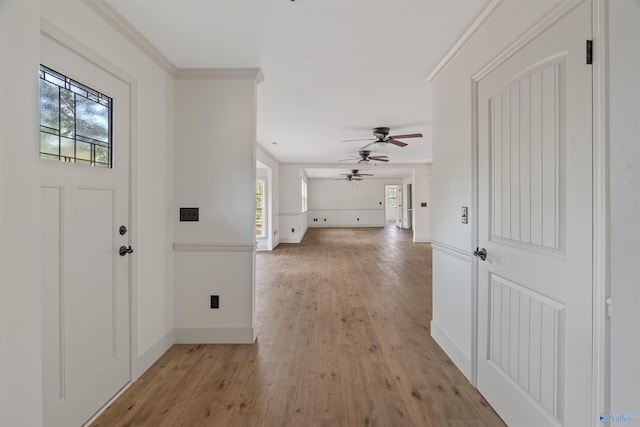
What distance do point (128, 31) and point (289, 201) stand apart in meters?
6.72

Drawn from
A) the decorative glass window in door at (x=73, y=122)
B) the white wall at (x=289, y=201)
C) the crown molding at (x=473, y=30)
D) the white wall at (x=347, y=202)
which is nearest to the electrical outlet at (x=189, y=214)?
the decorative glass window in door at (x=73, y=122)

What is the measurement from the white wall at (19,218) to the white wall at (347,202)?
499 inches

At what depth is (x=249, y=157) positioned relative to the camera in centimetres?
251

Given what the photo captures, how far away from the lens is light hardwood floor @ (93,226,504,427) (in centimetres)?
165

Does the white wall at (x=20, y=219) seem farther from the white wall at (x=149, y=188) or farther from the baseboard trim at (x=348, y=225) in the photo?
the baseboard trim at (x=348, y=225)

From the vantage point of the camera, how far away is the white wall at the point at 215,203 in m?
2.50

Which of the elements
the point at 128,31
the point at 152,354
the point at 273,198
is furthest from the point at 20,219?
the point at 273,198

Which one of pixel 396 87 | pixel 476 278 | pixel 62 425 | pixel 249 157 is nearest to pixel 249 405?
pixel 62 425

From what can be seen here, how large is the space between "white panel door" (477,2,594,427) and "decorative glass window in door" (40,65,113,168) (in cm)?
237

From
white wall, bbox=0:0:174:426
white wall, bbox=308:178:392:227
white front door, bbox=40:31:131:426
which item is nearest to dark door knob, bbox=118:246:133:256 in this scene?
white front door, bbox=40:31:131:426

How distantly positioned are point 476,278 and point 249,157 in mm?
1999

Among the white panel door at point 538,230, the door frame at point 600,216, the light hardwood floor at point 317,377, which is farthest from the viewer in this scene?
the light hardwood floor at point 317,377

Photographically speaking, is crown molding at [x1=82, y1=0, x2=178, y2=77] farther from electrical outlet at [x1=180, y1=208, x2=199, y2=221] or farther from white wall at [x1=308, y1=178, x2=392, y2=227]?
white wall at [x1=308, y1=178, x2=392, y2=227]

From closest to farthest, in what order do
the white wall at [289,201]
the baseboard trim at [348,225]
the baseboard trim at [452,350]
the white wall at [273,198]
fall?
the baseboard trim at [452,350], the white wall at [273,198], the white wall at [289,201], the baseboard trim at [348,225]
